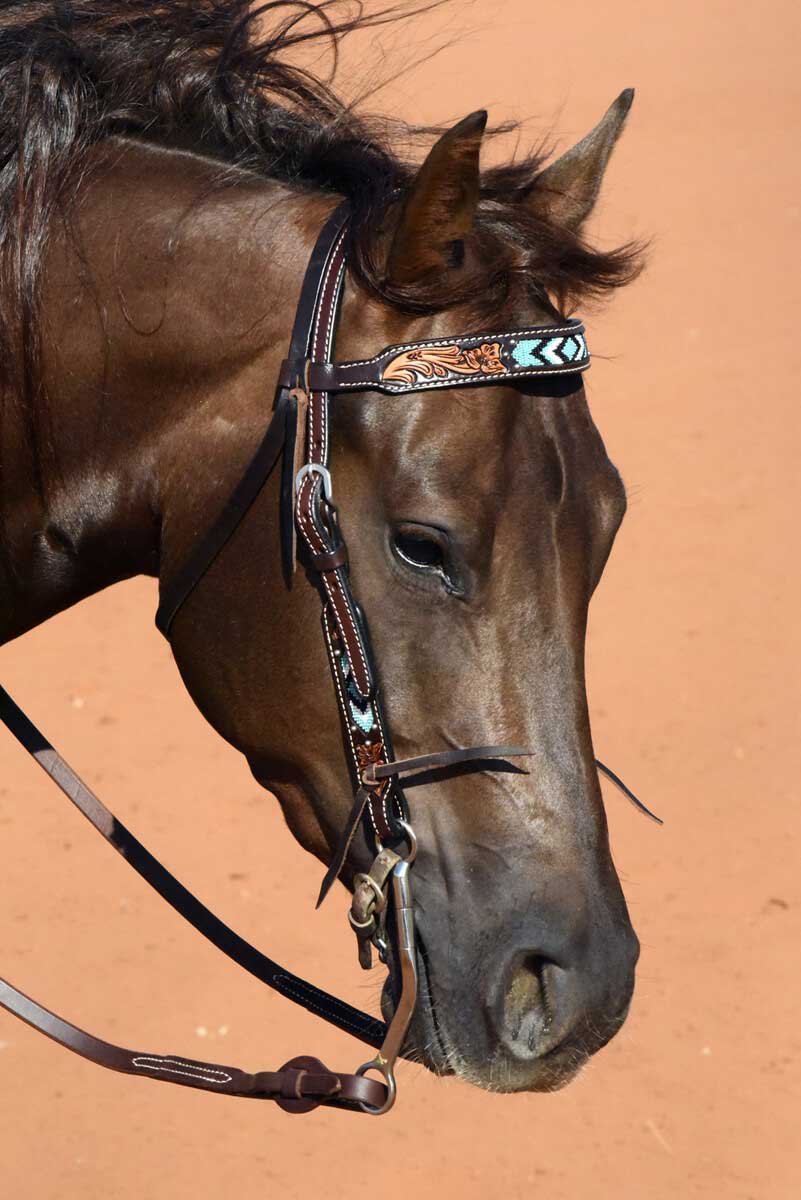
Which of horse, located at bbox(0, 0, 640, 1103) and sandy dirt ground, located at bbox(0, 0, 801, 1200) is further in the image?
sandy dirt ground, located at bbox(0, 0, 801, 1200)

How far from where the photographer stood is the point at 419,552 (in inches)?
79.4

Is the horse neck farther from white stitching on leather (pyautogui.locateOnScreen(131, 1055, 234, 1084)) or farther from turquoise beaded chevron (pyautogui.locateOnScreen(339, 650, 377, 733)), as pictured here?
white stitching on leather (pyautogui.locateOnScreen(131, 1055, 234, 1084))

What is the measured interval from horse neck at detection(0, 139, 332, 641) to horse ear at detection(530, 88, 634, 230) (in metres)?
0.40

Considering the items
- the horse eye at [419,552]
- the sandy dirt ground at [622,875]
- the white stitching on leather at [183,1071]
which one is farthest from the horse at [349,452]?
the sandy dirt ground at [622,875]

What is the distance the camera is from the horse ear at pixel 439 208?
192cm

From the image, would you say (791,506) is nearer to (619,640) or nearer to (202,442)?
(619,640)

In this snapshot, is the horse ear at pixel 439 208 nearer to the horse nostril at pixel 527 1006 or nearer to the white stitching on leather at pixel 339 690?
the white stitching on leather at pixel 339 690

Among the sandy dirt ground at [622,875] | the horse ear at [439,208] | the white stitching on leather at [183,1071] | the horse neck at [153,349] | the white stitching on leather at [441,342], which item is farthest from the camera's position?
the sandy dirt ground at [622,875]

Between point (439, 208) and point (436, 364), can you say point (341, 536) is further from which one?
point (439, 208)

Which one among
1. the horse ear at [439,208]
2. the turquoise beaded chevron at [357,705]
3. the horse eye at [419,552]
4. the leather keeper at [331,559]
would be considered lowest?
the turquoise beaded chevron at [357,705]

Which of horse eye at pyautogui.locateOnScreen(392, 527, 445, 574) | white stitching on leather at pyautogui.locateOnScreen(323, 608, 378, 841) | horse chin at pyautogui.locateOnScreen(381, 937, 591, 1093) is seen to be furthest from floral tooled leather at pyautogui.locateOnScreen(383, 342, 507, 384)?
horse chin at pyautogui.locateOnScreen(381, 937, 591, 1093)

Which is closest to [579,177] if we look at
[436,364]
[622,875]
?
[436,364]

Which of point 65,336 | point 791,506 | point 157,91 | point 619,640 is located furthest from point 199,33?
Answer: point 791,506

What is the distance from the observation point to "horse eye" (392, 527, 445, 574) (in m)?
2.01
